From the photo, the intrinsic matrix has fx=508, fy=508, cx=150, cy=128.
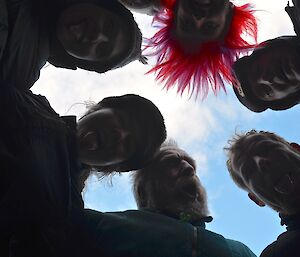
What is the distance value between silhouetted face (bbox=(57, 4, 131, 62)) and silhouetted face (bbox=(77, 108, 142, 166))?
0.84 feet

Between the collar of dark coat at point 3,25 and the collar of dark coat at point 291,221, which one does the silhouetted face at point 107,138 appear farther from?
the collar of dark coat at point 291,221

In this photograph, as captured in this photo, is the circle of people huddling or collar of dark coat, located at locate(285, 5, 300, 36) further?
collar of dark coat, located at locate(285, 5, 300, 36)

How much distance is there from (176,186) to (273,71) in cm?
62

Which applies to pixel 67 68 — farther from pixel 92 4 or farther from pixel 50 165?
pixel 50 165

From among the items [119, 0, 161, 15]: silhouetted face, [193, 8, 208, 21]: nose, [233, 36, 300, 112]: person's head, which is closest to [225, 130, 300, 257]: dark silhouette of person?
[233, 36, 300, 112]: person's head

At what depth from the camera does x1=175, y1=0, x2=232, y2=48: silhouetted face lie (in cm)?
206

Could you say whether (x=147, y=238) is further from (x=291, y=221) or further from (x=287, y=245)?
(x=291, y=221)

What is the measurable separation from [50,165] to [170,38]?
1054 mm

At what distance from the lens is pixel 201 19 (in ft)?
6.83

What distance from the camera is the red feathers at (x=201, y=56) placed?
2.28 metres

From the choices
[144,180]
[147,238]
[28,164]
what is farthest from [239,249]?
[28,164]

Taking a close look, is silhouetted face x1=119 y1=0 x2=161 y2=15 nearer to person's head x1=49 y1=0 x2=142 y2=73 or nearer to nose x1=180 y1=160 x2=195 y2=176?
person's head x1=49 y1=0 x2=142 y2=73

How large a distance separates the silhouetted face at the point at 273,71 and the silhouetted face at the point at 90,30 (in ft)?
1.88

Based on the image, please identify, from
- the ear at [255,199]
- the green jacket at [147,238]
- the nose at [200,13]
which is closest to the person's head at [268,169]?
the ear at [255,199]
